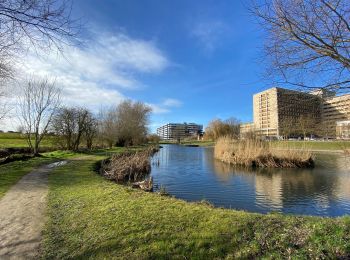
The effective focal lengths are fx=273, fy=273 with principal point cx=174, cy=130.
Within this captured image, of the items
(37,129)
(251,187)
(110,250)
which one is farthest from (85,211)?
(37,129)

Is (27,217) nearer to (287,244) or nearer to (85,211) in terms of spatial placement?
(85,211)

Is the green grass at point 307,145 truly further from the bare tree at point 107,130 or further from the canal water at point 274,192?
the bare tree at point 107,130

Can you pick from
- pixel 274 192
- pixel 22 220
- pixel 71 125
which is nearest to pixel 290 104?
pixel 22 220

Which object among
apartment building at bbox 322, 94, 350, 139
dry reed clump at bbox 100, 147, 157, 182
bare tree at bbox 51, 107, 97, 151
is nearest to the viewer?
apartment building at bbox 322, 94, 350, 139

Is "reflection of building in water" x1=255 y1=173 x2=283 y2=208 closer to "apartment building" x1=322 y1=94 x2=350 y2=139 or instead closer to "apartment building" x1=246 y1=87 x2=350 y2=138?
"apartment building" x1=322 y1=94 x2=350 y2=139

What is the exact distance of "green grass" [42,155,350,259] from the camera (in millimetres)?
4137

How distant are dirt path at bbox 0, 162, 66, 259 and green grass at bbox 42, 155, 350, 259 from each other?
232 millimetres

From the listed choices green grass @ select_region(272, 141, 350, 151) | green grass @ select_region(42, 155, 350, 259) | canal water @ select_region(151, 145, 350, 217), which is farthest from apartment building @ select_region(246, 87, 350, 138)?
green grass @ select_region(272, 141, 350, 151)

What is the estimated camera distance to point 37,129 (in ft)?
86.9

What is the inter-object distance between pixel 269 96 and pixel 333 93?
1.32m

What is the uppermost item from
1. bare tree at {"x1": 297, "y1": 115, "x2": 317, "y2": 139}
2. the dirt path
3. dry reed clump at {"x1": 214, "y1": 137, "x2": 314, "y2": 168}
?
bare tree at {"x1": 297, "y1": 115, "x2": 317, "y2": 139}

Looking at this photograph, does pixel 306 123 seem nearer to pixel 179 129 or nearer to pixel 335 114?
pixel 335 114

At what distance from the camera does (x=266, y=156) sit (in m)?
22.6

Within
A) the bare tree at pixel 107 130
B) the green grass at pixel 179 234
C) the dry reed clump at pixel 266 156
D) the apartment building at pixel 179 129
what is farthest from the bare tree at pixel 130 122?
the apartment building at pixel 179 129
